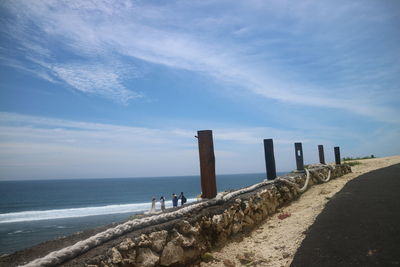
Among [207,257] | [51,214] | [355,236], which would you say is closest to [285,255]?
[355,236]

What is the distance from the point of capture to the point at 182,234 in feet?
13.6

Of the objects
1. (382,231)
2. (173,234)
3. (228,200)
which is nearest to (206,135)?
(228,200)

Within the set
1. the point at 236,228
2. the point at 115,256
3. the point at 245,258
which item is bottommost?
the point at 245,258

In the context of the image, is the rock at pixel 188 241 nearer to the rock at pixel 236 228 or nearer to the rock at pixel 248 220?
the rock at pixel 236 228

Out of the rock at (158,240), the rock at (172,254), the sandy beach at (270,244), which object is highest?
the rock at (158,240)

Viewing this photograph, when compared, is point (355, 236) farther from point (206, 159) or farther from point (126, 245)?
point (126, 245)

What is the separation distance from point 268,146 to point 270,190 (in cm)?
158

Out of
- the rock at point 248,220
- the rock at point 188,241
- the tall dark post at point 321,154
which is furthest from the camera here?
the tall dark post at point 321,154

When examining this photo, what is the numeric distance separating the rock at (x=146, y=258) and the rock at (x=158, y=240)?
0.08m

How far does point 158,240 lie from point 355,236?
2.99 m

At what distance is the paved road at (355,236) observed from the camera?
3.29 meters

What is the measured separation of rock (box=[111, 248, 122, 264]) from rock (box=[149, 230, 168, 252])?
56cm

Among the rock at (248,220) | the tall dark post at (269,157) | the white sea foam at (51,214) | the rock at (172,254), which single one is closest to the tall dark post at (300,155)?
the tall dark post at (269,157)

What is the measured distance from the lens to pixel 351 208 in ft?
17.9
